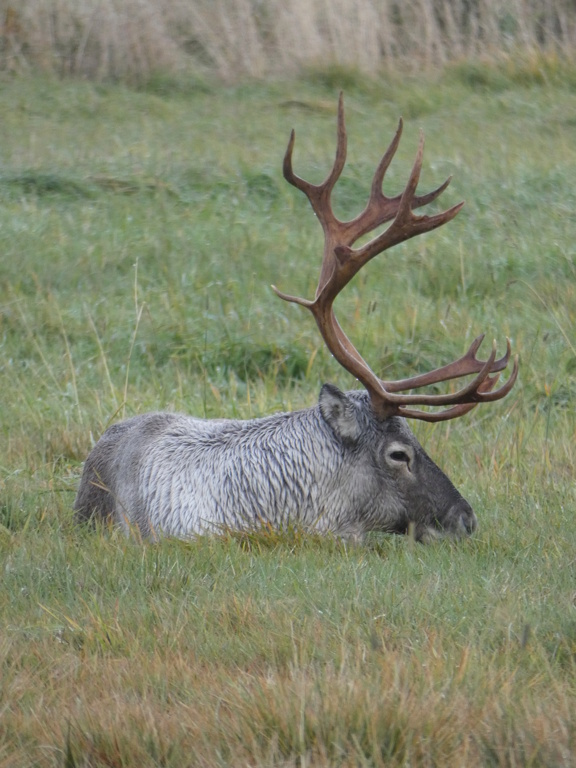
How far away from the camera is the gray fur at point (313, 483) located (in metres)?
4.74

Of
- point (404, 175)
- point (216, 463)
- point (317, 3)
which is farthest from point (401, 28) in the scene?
point (216, 463)

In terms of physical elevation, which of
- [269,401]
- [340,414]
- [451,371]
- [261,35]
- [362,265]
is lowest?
[269,401]

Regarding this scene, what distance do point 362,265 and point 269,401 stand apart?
1891 millimetres

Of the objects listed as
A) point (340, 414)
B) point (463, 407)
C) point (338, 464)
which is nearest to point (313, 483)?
point (338, 464)

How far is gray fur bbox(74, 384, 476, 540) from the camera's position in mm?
4742

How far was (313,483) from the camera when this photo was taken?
4.81 m

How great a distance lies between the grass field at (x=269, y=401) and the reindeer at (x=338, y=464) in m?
0.21

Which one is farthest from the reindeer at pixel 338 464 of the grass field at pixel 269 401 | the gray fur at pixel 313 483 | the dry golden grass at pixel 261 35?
the dry golden grass at pixel 261 35

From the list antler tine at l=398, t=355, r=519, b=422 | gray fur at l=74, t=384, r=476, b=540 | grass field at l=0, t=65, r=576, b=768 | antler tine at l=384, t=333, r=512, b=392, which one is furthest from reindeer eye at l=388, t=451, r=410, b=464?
grass field at l=0, t=65, r=576, b=768

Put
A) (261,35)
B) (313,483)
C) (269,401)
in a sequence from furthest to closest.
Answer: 1. (261,35)
2. (269,401)
3. (313,483)

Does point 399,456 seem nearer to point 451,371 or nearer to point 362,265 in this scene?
point 451,371

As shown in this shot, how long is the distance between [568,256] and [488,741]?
6348 mm

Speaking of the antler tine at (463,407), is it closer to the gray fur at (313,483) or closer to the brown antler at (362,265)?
the brown antler at (362,265)

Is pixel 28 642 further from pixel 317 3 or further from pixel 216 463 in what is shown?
pixel 317 3
